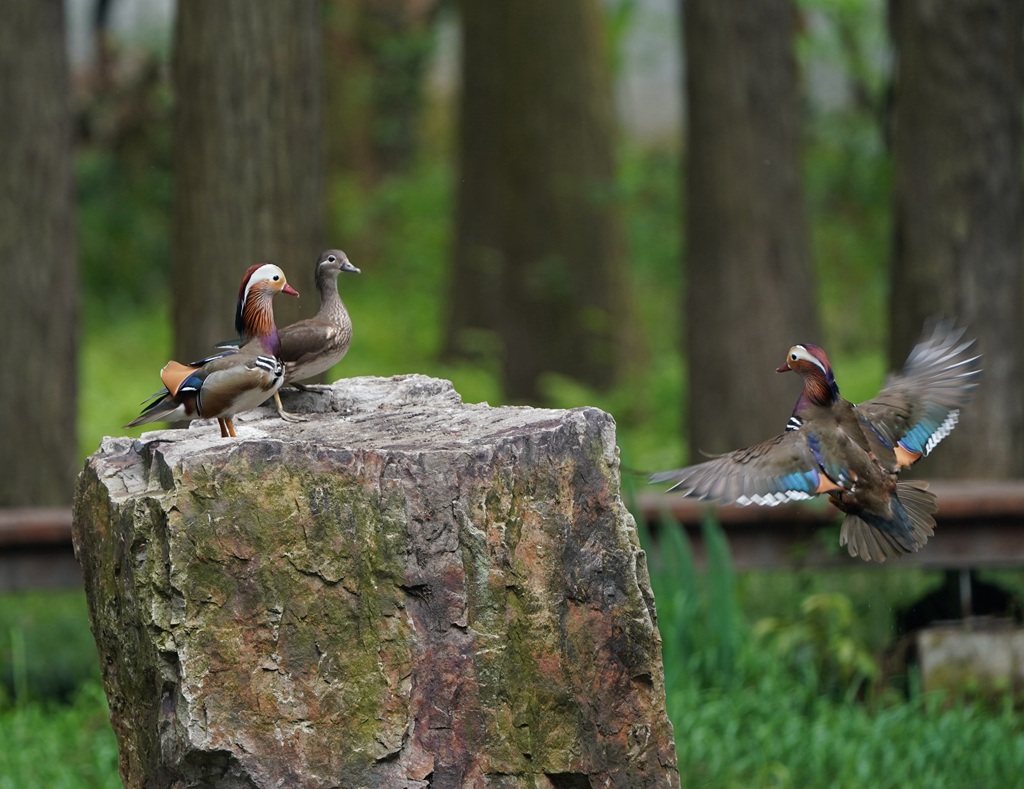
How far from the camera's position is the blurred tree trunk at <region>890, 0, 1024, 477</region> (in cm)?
727

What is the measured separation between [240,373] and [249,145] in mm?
3206

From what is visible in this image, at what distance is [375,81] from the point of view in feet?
67.3

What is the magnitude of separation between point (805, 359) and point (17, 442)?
5.75 metres

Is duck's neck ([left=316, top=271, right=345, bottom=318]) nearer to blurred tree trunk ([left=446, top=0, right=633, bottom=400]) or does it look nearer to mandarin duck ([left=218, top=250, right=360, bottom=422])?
mandarin duck ([left=218, top=250, right=360, bottom=422])

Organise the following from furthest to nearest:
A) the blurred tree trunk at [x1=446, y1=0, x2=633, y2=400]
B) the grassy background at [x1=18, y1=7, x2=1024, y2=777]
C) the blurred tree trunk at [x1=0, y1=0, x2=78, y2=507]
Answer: the blurred tree trunk at [x1=446, y1=0, x2=633, y2=400] < the blurred tree trunk at [x1=0, y1=0, x2=78, y2=507] < the grassy background at [x1=18, y1=7, x2=1024, y2=777]

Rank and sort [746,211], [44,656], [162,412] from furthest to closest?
[746,211] → [44,656] → [162,412]

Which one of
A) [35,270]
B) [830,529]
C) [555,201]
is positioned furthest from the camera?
[555,201]

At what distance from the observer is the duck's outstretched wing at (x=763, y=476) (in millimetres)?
3379

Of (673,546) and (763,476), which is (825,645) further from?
(763,476)

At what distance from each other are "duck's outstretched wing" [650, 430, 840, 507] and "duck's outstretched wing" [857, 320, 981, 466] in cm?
27

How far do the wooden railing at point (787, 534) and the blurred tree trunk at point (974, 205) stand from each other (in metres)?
0.95

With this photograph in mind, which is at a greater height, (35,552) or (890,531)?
(890,531)

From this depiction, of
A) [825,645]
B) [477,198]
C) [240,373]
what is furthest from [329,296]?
[477,198]

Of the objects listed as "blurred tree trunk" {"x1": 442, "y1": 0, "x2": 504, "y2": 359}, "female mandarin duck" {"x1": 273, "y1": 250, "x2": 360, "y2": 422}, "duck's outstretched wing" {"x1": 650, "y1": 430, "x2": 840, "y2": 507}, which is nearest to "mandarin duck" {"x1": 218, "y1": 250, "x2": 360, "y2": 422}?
"female mandarin duck" {"x1": 273, "y1": 250, "x2": 360, "y2": 422}
